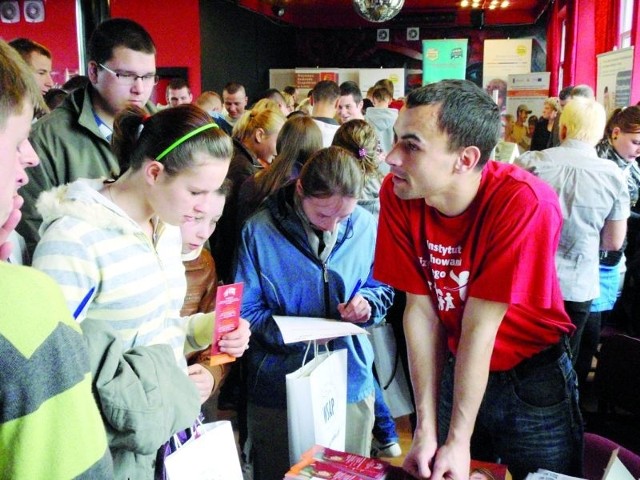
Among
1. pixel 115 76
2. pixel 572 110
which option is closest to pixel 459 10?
pixel 572 110

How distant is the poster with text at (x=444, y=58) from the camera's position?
15719 mm

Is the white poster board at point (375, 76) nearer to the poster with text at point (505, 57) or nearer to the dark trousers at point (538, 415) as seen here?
the poster with text at point (505, 57)

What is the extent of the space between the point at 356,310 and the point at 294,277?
23cm

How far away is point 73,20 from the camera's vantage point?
8.60 m

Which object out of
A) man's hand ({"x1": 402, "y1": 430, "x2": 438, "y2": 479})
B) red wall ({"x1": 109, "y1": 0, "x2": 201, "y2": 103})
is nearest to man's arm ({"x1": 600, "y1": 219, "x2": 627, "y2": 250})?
man's hand ({"x1": 402, "y1": 430, "x2": 438, "y2": 479})

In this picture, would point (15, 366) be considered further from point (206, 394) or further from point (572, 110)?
point (572, 110)

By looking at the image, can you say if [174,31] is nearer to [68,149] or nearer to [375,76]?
[375,76]

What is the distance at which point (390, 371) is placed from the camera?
8.97ft

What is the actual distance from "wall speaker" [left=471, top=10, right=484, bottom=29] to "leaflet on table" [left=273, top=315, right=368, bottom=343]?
15.1 metres

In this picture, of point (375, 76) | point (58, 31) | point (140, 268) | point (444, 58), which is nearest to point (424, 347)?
point (140, 268)

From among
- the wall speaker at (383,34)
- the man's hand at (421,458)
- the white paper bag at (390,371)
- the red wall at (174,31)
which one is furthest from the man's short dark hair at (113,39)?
the wall speaker at (383,34)

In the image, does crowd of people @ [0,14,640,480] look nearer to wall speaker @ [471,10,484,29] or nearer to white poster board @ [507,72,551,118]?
white poster board @ [507,72,551,118]

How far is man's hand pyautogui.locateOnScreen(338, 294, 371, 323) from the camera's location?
1.94 m

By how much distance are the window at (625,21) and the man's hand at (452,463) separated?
800cm
